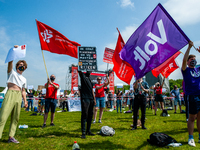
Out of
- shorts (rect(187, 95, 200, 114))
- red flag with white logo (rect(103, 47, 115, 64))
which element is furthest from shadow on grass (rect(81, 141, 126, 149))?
red flag with white logo (rect(103, 47, 115, 64))

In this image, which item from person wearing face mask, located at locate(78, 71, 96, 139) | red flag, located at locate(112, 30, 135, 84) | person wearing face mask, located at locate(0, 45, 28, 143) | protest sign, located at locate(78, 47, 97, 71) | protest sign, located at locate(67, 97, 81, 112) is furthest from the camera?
protest sign, located at locate(67, 97, 81, 112)

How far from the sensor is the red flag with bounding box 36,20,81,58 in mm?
6730

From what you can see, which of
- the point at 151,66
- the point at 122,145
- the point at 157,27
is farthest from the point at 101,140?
the point at 157,27

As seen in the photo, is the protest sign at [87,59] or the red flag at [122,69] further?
the red flag at [122,69]

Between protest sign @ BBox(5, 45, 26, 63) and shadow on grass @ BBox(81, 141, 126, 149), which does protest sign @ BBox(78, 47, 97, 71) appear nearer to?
protest sign @ BBox(5, 45, 26, 63)

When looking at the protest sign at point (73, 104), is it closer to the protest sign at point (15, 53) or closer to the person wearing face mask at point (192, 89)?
the protest sign at point (15, 53)

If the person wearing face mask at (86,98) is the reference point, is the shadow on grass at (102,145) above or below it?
below

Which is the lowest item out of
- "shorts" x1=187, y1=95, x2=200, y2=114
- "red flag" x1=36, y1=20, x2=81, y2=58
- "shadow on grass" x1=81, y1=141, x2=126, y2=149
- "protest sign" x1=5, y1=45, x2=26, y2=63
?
"shadow on grass" x1=81, y1=141, x2=126, y2=149

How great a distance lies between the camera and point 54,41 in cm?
685

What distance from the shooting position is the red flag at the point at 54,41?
6.73 metres

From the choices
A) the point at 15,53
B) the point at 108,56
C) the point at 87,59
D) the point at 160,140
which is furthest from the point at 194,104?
the point at 108,56

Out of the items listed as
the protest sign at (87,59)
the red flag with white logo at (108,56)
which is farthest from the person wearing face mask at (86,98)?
the red flag with white logo at (108,56)

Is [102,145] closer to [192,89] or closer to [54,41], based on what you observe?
[192,89]

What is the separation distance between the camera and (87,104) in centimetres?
534
